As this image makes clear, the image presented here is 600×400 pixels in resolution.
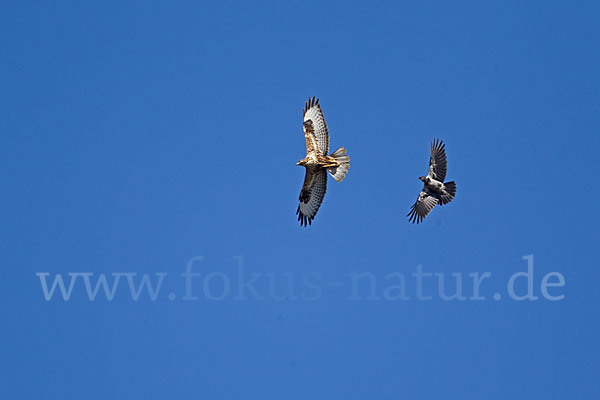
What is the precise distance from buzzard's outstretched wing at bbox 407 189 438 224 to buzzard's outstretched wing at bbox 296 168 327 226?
9.71 feet

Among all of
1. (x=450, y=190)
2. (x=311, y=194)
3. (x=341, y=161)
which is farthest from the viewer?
(x=450, y=190)

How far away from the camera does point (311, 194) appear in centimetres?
2289

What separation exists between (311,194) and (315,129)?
1.88 metres

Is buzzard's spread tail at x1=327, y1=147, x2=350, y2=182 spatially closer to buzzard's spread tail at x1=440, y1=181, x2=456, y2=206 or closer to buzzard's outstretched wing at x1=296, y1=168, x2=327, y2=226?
buzzard's outstretched wing at x1=296, y1=168, x2=327, y2=226

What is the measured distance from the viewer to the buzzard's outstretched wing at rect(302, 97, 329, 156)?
858 inches

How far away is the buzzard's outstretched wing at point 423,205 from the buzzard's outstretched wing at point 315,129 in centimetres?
386

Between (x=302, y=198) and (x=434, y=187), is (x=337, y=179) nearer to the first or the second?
(x=302, y=198)

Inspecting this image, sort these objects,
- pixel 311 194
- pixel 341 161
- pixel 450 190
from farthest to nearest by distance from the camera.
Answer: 1. pixel 450 190
2. pixel 311 194
3. pixel 341 161

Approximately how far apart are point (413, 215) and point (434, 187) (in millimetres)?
1032

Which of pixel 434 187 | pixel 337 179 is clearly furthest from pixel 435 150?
pixel 337 179

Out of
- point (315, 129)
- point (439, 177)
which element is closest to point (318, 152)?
point (315, 129)

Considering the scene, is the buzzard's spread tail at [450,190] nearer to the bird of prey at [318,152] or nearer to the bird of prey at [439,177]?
the bird of prey at [439,177]

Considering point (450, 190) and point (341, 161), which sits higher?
point (450, 190)

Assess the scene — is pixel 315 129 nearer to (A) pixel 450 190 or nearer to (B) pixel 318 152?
(B) pixel 318 152
